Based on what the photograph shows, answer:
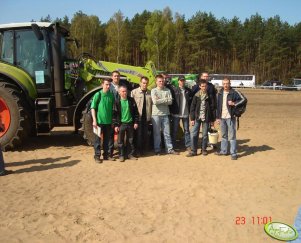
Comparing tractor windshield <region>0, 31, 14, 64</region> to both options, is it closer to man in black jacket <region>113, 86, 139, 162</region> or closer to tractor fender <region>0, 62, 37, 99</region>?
tractor fender <region>0, 62, 37, 99</region>

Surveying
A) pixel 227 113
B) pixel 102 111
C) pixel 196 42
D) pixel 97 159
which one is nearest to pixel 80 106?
pixel 102 111

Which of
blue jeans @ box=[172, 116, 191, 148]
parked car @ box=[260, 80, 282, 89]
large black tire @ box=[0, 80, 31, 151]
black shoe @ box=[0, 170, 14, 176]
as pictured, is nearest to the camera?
black shoe @ box=[0, 170, 14, 176]

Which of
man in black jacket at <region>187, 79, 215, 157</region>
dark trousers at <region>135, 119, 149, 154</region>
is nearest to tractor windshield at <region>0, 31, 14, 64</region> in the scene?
dark trousers at <region>135, 119, 149, 154</region>

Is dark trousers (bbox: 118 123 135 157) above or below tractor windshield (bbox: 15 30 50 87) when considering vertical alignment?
below

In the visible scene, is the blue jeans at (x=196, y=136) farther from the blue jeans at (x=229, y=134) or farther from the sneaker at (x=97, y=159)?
the sneaker at (x=97, y=159)

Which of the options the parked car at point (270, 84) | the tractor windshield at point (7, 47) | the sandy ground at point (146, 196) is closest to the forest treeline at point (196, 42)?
the parked car at point (270, 84)

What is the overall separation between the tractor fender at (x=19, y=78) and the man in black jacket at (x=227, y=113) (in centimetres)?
414

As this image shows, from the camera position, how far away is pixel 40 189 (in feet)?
19.1

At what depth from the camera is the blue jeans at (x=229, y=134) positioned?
312 inches

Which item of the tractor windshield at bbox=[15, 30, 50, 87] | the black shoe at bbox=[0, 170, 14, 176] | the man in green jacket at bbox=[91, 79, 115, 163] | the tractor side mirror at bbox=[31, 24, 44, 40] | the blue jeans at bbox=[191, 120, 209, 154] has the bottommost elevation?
the black shoe at bbox=[0, 170, 14, 176]

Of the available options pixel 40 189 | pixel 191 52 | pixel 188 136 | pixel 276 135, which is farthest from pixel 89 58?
pixel 191 52

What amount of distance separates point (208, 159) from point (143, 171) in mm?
1644

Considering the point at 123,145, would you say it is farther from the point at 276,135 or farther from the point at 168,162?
the point at 276,135

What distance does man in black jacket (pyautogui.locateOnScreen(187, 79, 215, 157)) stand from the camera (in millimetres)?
8156
